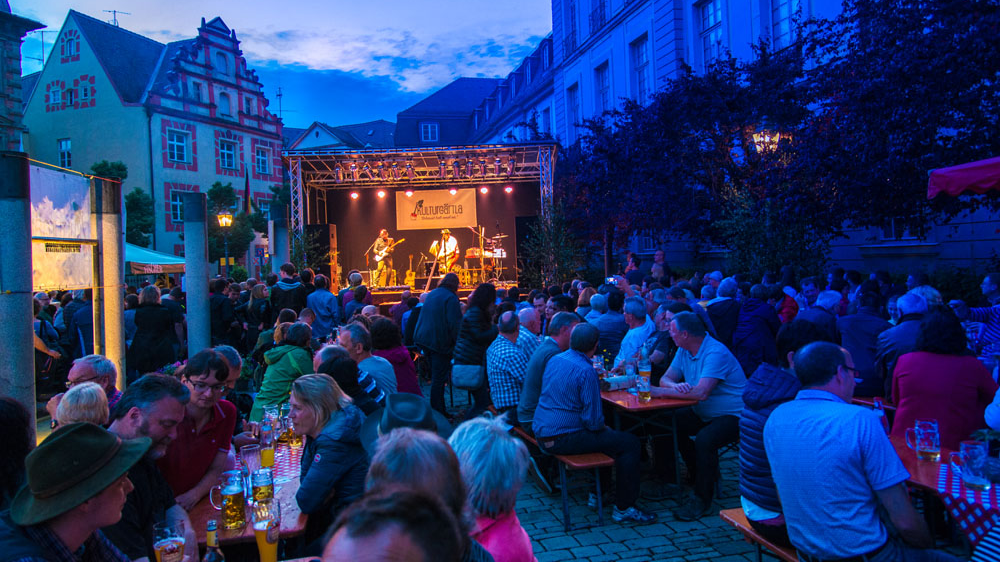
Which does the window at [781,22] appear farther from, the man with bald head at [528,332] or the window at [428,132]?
the window at [428,132]

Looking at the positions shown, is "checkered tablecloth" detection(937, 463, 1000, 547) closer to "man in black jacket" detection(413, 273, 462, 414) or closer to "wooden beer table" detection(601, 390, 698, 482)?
"wooden beer table" detection(601, 390, 698, 482)

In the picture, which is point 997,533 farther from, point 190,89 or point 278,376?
point 190,89

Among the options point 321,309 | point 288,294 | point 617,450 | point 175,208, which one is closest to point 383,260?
point 288,294

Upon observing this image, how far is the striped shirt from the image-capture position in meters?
5.91

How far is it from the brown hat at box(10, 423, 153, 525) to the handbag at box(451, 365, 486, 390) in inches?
205

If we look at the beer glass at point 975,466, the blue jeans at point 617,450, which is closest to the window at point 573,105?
the blue jeans at point 617,450

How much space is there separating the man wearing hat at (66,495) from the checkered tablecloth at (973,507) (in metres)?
3.23

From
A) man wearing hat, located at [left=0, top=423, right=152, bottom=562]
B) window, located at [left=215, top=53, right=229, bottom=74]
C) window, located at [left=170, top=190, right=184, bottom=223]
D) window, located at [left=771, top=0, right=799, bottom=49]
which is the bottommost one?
man wearing hat, located at [left=0, top=423, right=152, bottom=562]

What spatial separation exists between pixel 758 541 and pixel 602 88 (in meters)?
23.8

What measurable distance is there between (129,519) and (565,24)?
93.4 feet

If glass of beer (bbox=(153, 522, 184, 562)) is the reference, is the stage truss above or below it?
above

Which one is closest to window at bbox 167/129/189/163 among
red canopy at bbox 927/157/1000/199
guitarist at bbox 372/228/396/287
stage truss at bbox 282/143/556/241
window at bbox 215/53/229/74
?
→ window at bbox 215/53/229/74

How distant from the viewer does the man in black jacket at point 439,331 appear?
26.9 ft

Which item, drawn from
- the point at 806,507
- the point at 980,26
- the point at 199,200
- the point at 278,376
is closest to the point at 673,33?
the point at 980,26
